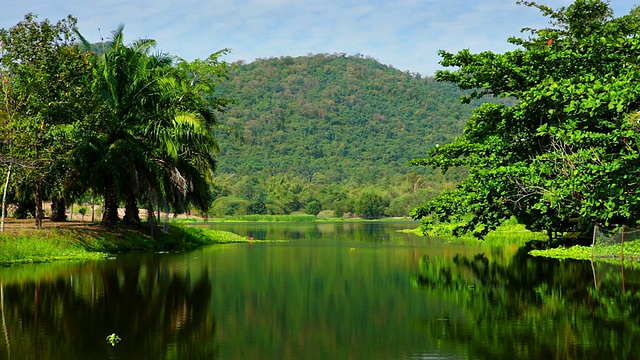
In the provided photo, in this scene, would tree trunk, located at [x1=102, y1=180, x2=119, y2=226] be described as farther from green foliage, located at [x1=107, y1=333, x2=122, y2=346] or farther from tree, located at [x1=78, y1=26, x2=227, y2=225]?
green foliage, located at [x1=107, y1=333, x2=122, y2=346]

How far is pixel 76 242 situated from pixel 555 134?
25.0m

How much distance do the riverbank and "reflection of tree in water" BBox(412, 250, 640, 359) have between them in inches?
723

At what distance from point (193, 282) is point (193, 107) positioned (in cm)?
2370

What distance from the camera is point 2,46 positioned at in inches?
1299

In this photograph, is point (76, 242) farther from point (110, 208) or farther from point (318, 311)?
point (318, 311)

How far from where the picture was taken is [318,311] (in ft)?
57.6

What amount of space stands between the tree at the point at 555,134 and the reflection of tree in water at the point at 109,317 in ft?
44.3

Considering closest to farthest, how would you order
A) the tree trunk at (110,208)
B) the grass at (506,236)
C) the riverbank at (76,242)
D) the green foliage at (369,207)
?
1. the riverbank at (76,242)
2. the tree trunk at (110,208)
3. the grass at (506,236)
4. the green foliage at (369,207)

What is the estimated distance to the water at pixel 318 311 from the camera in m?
12.8

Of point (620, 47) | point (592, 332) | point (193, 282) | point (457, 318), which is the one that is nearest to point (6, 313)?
point (193, 282)

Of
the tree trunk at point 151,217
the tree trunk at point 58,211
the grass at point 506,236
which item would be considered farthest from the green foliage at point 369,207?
the tree trunk at point 151,217

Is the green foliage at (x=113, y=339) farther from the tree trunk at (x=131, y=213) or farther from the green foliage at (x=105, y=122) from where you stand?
Result: the tree trunk at (x=131, y=213)

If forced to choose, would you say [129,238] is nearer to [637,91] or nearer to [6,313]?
[6,313]

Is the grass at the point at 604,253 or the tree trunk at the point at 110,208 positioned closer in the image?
the grass at the point at 604,253
